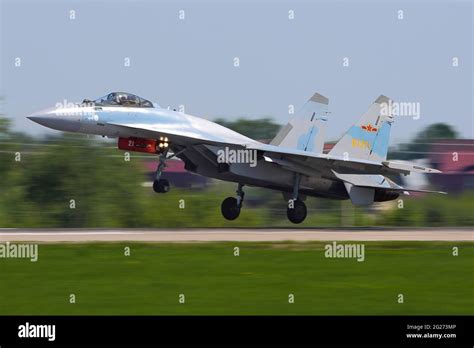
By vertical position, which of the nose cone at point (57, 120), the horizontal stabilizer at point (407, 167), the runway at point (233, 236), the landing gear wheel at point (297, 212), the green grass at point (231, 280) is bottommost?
the green grass at point (231, 280)

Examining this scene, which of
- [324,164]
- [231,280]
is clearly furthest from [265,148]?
[231,280]

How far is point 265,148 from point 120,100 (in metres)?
4.12

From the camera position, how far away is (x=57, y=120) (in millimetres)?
23656

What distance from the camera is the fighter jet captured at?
952 inches

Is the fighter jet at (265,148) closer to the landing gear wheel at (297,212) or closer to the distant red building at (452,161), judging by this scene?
the landing gear wheel at (297,212)

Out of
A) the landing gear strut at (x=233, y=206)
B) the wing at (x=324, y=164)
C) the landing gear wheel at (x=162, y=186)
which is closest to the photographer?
the landing gear wheel at (x=162, y=186)

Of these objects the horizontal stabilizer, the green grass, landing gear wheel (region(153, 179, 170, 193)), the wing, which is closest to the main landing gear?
the wing

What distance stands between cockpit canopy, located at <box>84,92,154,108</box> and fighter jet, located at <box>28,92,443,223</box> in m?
0.03

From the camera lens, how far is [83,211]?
3250 cm

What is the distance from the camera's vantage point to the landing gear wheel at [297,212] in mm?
26000

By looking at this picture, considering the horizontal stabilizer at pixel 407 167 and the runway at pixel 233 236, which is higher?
the horizontal stabilizer at pixel 407 167

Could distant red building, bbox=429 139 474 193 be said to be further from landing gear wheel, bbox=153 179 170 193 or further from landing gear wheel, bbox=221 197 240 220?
landing gear wheel, bbox=153 179 170 193

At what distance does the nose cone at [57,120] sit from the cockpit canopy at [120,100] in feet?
2.43

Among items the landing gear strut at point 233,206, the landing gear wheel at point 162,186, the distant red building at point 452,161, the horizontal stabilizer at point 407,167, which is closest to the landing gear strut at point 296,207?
the landing gear strut at point 233,206
